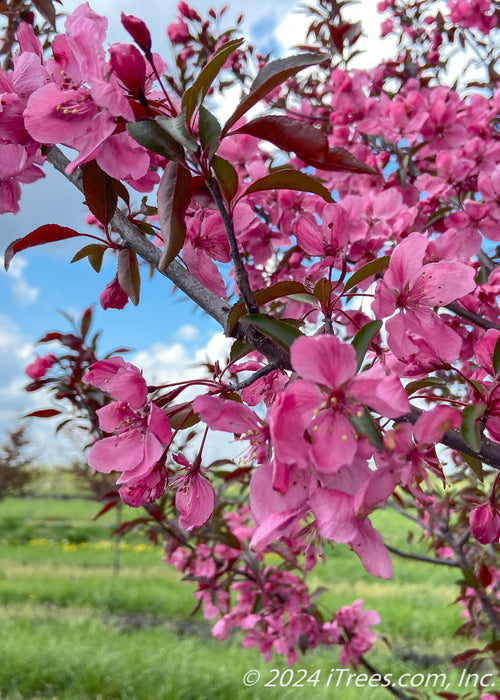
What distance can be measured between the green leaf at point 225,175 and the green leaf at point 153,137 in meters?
0.04

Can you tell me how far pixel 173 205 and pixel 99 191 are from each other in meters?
0.15

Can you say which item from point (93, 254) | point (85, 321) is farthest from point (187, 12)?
point (93, 254)

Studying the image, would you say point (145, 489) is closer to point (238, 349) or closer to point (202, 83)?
point (238, 349)

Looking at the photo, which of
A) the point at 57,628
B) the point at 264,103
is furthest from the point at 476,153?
the point at 57,628

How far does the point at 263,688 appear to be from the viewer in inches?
154

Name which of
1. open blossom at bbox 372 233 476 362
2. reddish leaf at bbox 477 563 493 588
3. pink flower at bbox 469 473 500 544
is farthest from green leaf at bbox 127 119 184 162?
reddish leaf at bbox 477 563 493 588

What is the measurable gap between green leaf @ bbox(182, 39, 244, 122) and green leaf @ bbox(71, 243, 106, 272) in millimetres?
269

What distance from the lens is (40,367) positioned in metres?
2.26

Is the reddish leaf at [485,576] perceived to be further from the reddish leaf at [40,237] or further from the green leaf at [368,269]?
the reddish leaf at [40,237]

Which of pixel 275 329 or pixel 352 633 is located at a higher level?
pixel 275 329

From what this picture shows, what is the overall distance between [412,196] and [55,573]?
27.1 ft

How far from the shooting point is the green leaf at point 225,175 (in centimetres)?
53

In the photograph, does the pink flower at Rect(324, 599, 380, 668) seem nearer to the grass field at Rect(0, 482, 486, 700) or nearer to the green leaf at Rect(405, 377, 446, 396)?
the grass field at Rect(0, 482, 486, 700)

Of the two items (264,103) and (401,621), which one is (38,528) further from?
(264,103)
